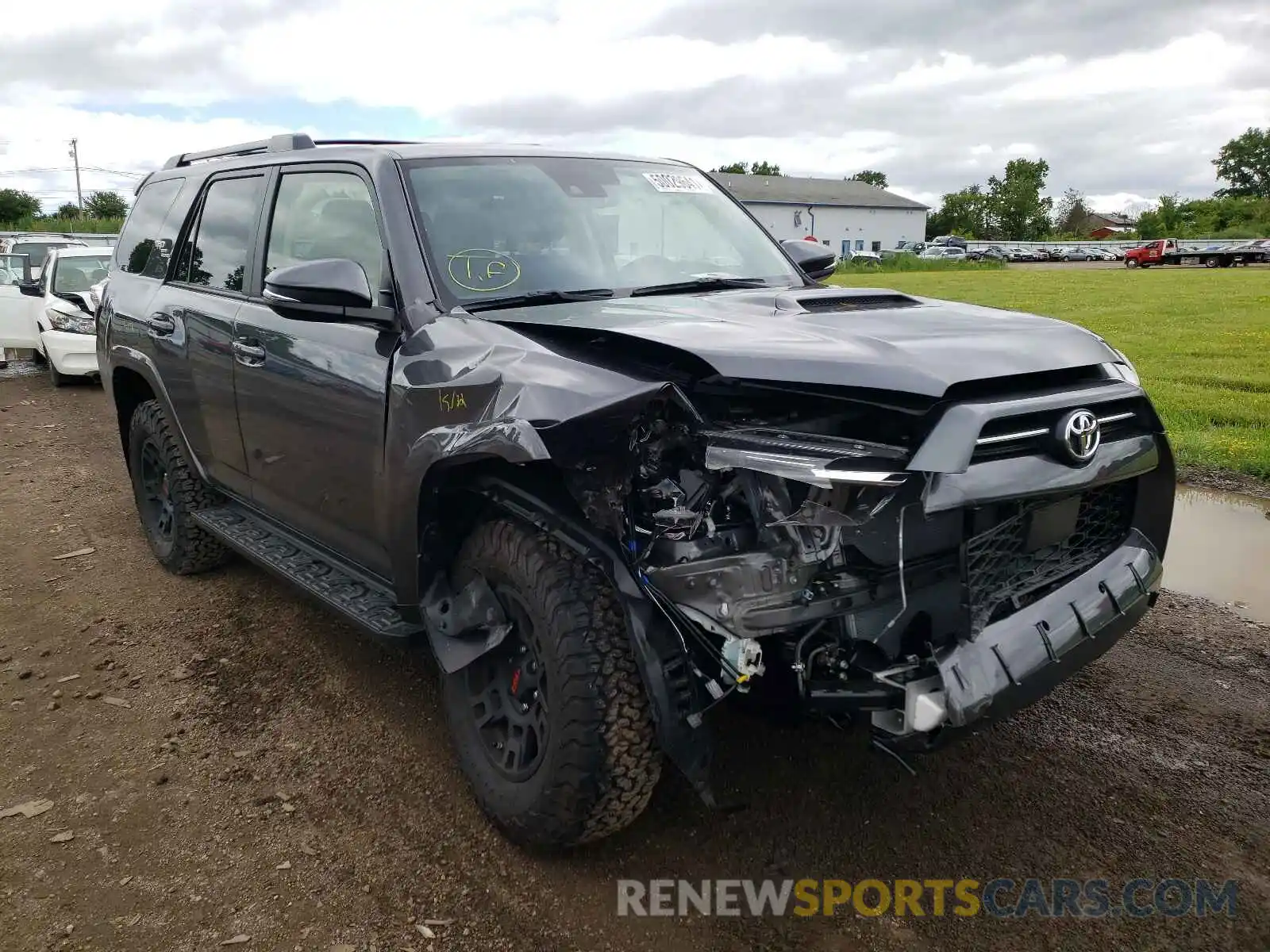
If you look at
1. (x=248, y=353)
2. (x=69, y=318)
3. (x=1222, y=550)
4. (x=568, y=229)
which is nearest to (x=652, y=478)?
(x=568, y=229)

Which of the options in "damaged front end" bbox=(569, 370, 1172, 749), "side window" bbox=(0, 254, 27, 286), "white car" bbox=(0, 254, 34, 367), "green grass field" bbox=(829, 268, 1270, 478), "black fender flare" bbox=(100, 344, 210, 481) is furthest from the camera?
"side window" bbox=(0, 254, 27, 286)

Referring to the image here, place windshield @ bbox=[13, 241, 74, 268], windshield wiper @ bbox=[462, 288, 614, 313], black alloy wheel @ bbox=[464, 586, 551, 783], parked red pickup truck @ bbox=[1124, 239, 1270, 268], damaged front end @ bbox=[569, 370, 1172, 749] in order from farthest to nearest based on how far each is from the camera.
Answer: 1. parked red pickup truck @ bbox=[1124, 239, 1270, 268]
2. windshield @ bbox=[13, 241, 74, 268]
3. windshield wiper @ bbox=[462, 288, 614, 313]
4. black alloy wheel @ bbox=[464, 586, 551, 783]
5. damaged front end @ bbox=[569, 370, 1172, 749]

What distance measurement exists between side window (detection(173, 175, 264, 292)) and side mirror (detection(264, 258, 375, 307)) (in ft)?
4.10

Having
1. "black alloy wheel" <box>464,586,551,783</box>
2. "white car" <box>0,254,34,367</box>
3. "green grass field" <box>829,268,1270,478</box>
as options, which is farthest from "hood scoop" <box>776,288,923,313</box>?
"white car" <box>0,254,34,367</box>

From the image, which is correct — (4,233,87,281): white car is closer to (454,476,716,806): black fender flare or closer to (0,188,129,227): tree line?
(454,476,716,806): black fender flare

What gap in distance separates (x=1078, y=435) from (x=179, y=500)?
14.2 ft

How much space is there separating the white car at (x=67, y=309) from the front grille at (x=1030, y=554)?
1144 cm

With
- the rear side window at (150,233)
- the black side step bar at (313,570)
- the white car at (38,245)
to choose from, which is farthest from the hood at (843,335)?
the white car at (38,245)

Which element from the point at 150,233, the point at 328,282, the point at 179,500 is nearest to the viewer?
the point at 328,282

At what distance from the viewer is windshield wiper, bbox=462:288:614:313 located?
314 cm

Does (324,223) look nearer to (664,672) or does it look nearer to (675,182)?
(675,182)

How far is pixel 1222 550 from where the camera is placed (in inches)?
214

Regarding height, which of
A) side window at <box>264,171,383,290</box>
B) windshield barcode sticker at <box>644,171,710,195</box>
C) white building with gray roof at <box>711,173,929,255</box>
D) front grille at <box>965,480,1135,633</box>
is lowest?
front grille at <box>965,480,1135,633</box>

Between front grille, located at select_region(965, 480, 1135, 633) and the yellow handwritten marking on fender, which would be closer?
front grille, located at select_region(965, 480, 1135, 633)
